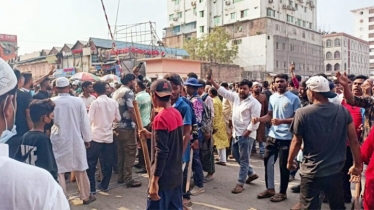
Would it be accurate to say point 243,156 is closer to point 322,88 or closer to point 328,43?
point 322,88

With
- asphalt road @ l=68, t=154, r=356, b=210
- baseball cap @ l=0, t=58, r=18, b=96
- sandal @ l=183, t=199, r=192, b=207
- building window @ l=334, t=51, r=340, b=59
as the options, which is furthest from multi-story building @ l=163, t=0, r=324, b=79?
baseball cap @ l=0, t=58, r=18, b=96

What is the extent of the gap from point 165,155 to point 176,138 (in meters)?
0.25

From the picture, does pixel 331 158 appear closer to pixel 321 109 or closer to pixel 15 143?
pixel 321 109

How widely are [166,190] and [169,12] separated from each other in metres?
58.0

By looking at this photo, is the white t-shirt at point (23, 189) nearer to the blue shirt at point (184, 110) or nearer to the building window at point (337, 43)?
the blue shirt at point (184, 110)

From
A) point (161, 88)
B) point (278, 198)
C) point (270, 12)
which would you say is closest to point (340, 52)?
point (270, 12)

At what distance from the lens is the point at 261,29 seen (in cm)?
4522

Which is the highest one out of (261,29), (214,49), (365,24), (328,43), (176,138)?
(365,24)

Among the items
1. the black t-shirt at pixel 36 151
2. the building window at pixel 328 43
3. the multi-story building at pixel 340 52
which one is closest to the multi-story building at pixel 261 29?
the multi-story building at pixel 340 52

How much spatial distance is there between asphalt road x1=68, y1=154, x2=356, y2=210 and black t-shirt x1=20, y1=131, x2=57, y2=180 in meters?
1.61

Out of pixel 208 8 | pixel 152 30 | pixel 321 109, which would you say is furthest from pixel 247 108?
pixel 208 8

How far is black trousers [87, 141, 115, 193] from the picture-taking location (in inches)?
211

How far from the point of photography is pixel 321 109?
11.3ft

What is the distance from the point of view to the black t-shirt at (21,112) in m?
4.50
